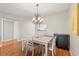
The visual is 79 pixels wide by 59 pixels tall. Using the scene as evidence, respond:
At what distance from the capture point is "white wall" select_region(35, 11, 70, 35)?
1.58m

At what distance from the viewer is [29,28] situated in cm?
163

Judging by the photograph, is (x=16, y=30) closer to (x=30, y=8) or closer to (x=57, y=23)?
(x=30, y=8)

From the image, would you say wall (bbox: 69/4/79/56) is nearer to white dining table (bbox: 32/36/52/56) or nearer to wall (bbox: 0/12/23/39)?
white dining table (bbox: 32/36/52/56)

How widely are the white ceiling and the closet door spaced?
0.20 m

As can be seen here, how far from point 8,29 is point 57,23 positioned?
0.89 metres

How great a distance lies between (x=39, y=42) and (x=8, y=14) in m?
0.75

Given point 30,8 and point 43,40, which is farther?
point 43,40

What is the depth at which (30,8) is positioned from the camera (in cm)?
154

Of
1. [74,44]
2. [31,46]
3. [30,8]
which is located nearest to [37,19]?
[30,8]

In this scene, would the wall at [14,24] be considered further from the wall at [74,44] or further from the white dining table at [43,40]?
the wall at [74,44]

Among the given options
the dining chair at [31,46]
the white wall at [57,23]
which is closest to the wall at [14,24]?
the dining chair at [31,46]

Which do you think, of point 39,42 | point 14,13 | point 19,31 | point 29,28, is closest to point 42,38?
point 39,42

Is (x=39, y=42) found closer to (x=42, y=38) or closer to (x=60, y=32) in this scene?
(x=42, y=38)

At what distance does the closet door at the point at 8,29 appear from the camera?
5.03ft
